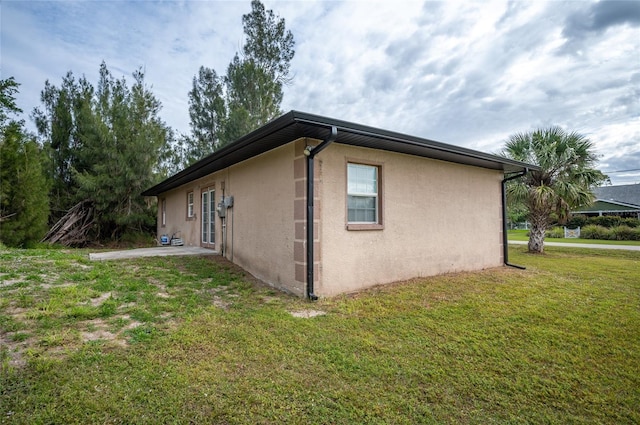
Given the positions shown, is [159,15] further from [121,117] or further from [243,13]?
[243,13]

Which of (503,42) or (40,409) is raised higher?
(503,42)

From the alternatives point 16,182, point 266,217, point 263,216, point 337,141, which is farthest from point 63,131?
point 337,141

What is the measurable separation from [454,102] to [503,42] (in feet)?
12.9

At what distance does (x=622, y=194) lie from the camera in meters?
26.3

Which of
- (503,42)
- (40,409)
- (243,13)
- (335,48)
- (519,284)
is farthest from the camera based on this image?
(243,13)

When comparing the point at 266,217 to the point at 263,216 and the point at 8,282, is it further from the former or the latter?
the point at 8,282

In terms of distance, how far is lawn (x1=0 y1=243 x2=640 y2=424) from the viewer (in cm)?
214

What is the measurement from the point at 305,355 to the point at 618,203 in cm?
3152

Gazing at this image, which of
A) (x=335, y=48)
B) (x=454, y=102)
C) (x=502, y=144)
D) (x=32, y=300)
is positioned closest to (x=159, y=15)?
(x=335, y=48)

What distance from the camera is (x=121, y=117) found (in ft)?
43.8

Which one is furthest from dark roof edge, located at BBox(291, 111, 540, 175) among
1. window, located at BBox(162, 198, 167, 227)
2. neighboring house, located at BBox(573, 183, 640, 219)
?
neighboring house, located at BBox(573, 183, 640, 219)

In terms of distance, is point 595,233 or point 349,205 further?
point 595,233

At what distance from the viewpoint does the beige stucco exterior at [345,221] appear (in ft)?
16.6

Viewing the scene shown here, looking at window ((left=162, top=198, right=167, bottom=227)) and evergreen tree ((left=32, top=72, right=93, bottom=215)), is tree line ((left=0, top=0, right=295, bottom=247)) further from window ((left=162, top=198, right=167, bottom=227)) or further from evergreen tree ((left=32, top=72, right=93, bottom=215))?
window ((left=162, top=198, right=167, bottom=227))
